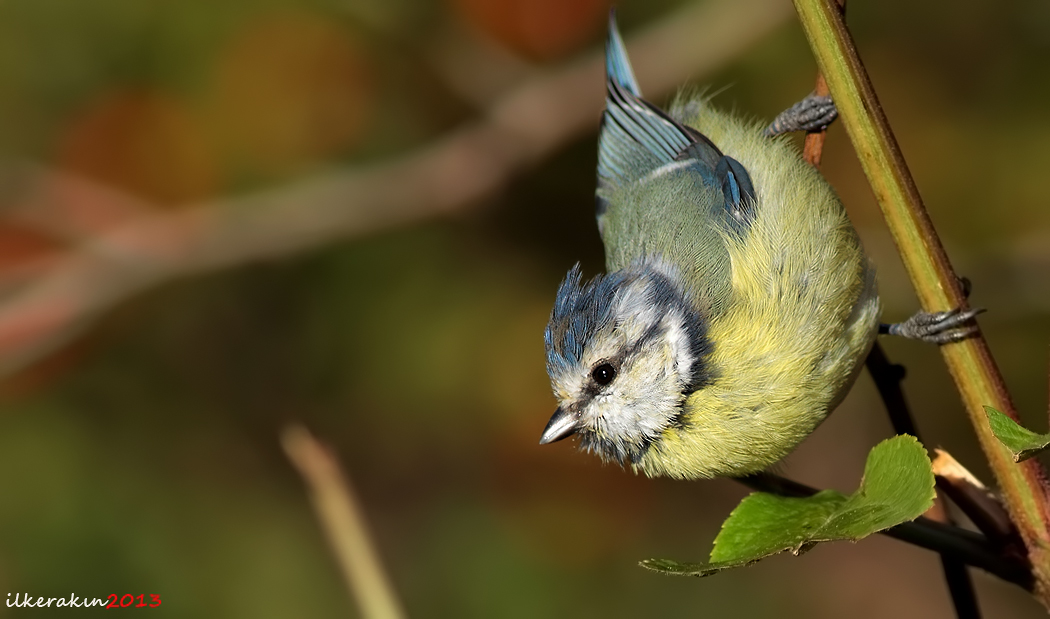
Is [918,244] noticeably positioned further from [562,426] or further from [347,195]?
[347,195]

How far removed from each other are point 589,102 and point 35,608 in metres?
2.77

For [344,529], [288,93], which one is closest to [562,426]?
[344,529]

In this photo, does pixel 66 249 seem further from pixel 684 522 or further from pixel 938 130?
pixel 938 130

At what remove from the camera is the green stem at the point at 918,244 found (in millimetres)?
1030

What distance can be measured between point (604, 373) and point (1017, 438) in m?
1.04

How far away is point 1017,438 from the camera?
0.92 m

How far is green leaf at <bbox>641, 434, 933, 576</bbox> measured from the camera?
934mm

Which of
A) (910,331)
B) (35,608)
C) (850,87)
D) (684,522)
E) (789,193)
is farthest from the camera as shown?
(684,522)

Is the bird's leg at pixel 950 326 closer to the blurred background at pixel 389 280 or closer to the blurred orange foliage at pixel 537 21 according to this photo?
the blurred background at pixel 389 280

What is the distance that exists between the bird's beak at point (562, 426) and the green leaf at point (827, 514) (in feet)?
2.64

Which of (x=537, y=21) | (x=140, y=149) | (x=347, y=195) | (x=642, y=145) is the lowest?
(x=642, y=145)

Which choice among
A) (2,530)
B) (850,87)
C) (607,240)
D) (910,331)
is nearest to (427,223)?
(607,240)

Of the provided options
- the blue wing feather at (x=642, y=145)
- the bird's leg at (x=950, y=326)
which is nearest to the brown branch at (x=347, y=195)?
→ the blue wing feather at (x=642, y=145)

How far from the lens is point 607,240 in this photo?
2.34 metres
